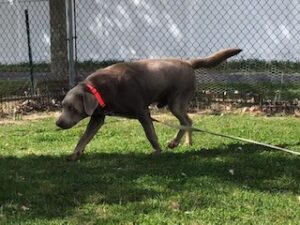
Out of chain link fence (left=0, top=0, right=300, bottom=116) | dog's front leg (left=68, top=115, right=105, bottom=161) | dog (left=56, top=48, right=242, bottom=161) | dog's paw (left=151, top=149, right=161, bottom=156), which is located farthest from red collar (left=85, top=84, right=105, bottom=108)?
chain link fence (left=0, top=0, right=300, bottom=116)

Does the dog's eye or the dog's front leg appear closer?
the dog's eye

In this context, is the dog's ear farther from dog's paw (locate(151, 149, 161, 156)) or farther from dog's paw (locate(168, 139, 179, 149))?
dog's paw (locate(168, 139, 179, 149))

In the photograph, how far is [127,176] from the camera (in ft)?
18.7

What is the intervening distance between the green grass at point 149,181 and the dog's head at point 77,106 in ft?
1.42

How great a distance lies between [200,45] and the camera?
51.9 ft

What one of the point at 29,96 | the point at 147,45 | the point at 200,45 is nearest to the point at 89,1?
the point at 147,45

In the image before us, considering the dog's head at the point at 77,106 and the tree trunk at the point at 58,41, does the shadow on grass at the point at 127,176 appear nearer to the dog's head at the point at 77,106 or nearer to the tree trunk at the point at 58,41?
the dog's head at the point at 77,106

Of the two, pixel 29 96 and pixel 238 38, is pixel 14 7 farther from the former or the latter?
pixel 29 96

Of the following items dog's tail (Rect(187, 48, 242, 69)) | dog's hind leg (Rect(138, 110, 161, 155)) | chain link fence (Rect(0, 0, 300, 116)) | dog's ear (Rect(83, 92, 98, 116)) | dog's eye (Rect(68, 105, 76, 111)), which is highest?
dog's tail (Rect(187, 48, 242, 69))

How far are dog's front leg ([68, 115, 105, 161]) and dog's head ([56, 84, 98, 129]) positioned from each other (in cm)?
31

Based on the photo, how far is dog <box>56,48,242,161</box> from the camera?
6.36 m

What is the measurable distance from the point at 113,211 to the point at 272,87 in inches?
265

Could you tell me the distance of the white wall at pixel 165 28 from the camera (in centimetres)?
1503

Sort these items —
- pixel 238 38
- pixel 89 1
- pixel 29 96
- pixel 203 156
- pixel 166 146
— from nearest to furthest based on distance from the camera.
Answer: pixel 203 156 → pixel 166 146 → pixel 29 96 → pixel 238 38 → pixel 89 1
